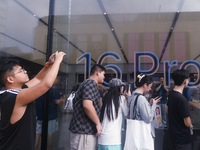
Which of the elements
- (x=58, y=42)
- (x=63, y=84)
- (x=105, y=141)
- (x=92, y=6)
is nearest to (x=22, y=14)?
(x=58, y=42)

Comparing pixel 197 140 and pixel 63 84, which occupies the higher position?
pixel 63 84

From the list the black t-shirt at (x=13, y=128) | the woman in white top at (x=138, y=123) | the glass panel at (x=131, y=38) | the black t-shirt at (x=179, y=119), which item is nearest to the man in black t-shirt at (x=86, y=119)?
the woman in white top at (x=138, y=123)

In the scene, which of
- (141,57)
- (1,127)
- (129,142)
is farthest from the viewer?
(141,57)

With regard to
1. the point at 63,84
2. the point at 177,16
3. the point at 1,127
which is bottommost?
the point at 1,127

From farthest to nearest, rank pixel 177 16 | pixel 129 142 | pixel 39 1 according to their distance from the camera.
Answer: pixel 177 16, pixel 39 1, pixel 129 142

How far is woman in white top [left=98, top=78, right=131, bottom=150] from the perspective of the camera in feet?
7.93

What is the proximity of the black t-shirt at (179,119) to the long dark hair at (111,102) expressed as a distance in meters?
0.56

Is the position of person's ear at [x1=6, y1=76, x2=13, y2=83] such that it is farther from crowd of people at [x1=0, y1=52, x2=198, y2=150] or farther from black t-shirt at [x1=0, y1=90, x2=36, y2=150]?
crowd of people at [x1=0, y1=52, x2=198, y2=150]

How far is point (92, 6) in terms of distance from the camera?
17.9 feet

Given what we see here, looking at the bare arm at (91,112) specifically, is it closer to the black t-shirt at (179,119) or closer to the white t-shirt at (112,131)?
the white t-shirt at (112,131)

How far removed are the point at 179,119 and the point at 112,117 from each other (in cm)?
66

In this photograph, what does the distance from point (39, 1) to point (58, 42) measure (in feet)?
2.05

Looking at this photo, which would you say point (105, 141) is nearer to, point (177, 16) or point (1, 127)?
point (1, 127)

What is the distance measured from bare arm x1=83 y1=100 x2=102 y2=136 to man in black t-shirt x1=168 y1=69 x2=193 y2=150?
2.44ft
